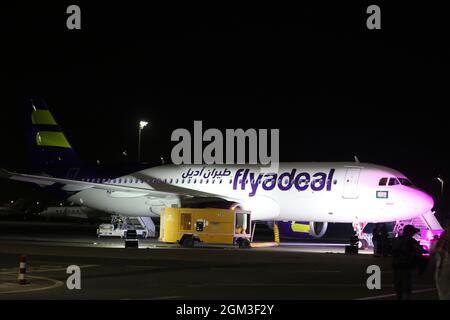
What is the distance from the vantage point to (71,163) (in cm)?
4931

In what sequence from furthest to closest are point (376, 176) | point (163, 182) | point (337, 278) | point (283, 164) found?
point (163, 182) < point (283, 164) < point (376, 176) < point (337, 278)

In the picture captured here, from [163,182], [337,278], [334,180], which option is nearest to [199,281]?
[337,278]

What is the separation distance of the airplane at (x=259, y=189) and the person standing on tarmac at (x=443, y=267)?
2192 cm

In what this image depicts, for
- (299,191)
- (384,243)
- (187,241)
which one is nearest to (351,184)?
(299,191)

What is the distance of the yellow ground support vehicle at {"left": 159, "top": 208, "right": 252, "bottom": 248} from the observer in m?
36.1

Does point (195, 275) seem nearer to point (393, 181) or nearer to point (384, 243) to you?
point (384, 243)

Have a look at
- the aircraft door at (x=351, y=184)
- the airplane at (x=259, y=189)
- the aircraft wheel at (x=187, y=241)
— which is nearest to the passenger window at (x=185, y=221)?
the aircraft wheel at (x=187, y=241)

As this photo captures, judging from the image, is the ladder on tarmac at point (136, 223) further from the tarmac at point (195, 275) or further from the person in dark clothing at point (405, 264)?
the person in dark clothing at point (405, 264)

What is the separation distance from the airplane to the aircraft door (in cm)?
4

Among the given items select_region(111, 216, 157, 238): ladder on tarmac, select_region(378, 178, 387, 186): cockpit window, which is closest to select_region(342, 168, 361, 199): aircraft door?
select_region(378, 178, 387, 186): cockpit window

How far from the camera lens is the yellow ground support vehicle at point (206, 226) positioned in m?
36.1

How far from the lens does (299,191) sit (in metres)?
37.7
